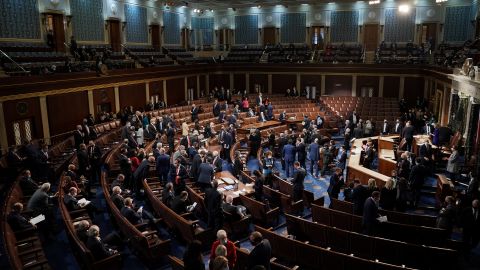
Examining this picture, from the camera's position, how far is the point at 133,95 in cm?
2070

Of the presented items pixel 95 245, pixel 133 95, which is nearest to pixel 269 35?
pixel 133 95

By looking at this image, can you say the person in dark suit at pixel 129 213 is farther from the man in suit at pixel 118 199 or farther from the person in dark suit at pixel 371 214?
the person in dark suit at pixel 371 214

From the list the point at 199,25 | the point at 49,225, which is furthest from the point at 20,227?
the point at 199,25

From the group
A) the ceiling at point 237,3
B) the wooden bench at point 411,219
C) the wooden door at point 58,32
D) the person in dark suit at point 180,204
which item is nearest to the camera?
the wooden bench at point 411,219

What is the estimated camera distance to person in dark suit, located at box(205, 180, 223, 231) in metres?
8.55

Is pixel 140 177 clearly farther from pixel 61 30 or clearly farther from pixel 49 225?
pixel 61 30

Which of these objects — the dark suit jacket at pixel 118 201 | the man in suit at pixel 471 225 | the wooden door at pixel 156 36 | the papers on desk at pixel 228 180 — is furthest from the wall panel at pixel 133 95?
the man in suit at pixel 471 225

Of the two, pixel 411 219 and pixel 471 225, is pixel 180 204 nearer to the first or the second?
pixel 411 219

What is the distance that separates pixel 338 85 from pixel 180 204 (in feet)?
69.1

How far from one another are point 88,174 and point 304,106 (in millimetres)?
15901

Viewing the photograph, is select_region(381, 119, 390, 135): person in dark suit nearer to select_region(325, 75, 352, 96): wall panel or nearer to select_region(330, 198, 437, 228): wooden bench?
select_region(325, 75, 352, 96): wall panel

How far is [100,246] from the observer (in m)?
6.59

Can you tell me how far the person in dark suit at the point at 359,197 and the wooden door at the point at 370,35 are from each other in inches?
912

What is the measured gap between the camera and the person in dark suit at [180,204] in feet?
28.8
